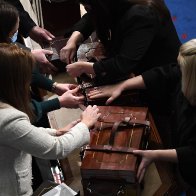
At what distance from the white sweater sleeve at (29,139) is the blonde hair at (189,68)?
517 mm

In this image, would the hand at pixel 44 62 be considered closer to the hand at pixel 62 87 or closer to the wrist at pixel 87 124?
the hand at pixel 62 87

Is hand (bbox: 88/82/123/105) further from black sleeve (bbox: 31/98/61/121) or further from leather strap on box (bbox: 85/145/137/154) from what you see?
leather strap on box (bbox: 85/145/137/154)

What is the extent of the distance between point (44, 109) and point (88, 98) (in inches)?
10.3

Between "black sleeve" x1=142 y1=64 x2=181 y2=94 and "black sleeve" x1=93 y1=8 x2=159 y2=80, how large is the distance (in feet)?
0.33

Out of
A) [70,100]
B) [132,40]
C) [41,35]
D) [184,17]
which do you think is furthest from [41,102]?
[184,17]

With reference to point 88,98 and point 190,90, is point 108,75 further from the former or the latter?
point 190,90

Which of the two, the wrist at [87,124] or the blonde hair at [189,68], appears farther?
the wrist at [87,124]

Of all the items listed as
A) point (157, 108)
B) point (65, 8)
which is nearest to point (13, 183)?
point (157, 108)

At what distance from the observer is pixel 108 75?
2.03 m

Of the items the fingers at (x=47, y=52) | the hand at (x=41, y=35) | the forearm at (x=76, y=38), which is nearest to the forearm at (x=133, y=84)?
the forearm at (x=76, y=38)

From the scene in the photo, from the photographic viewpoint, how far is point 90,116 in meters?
1.74

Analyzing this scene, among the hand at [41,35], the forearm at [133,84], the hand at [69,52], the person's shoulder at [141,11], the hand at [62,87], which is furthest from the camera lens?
the hand at [41,35]

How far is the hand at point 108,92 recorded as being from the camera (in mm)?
1961

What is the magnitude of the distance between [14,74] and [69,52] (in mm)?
928
